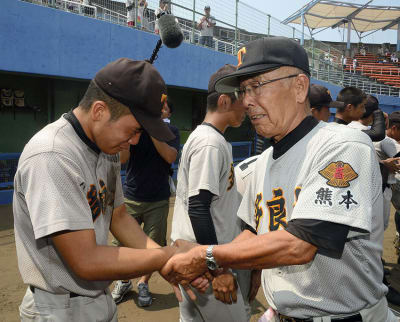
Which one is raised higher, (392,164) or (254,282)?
(392,164)

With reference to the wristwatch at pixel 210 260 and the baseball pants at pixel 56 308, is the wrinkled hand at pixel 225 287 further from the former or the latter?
the baseball pants at pixel 56 308

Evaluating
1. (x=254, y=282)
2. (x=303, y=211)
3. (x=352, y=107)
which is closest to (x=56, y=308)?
(x=303, y=211)

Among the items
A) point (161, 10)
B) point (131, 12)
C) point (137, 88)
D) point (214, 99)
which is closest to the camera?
point (137, 88)

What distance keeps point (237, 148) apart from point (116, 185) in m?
11.5

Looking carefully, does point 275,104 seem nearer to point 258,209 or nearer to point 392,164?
point 258,209

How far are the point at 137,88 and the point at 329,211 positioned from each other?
1.04 m

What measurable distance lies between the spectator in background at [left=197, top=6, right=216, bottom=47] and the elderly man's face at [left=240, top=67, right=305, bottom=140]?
11.1m

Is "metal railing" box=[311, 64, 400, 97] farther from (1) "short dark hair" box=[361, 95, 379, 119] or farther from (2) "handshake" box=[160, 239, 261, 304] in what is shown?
(2) "handshake" box=[160, 239, 261, 304]

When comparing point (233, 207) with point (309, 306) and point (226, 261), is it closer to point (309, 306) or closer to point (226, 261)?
point (226, 261)

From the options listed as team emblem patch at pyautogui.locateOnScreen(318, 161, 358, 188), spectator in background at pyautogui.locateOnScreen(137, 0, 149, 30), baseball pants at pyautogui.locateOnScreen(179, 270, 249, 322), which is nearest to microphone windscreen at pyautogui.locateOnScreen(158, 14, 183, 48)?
baseball pants at pyautogui.locateOnScreen(179, 270, 249, 322)

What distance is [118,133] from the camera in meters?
1.74

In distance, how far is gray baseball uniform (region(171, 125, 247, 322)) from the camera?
241 cm

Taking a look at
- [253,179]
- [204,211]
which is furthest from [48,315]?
[253,179]

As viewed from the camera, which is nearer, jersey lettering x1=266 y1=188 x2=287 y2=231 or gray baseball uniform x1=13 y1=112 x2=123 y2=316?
gray baseball uniform x1=13 y1=112 x2=123 y2=316
